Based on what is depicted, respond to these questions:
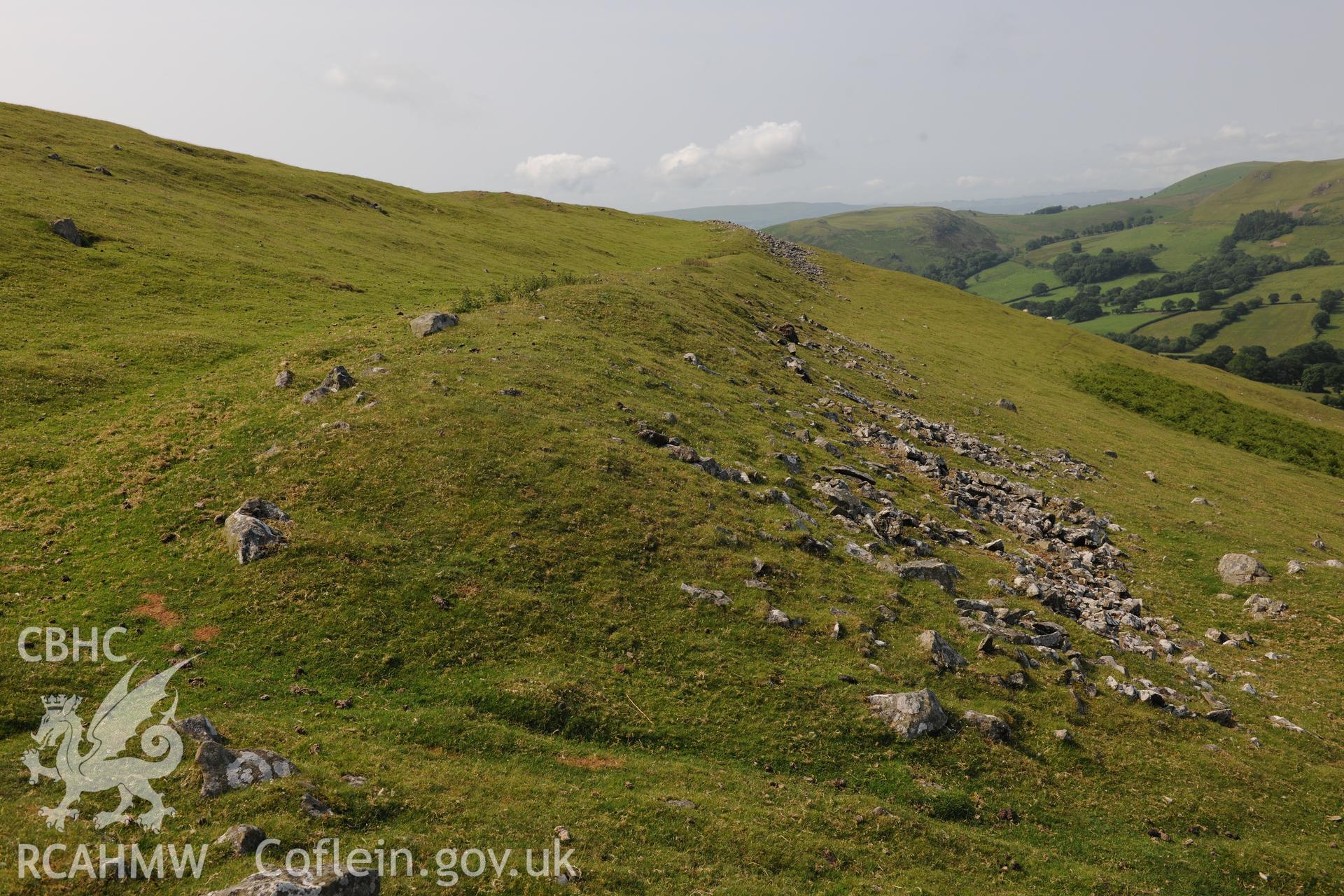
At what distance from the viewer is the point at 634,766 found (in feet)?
Result: 56.2

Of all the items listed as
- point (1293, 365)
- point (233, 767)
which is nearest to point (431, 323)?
point (233, 767)

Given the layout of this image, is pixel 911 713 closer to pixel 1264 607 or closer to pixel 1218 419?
pixel 1264 607

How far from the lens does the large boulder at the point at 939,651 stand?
72.0 ft

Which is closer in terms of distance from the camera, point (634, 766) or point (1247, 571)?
point (634, 766)

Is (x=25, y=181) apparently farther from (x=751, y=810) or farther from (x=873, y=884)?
(x=873, y=884)

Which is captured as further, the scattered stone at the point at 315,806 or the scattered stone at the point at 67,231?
the scattered stone at the point at 67,231

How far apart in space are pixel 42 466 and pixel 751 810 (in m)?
30.5

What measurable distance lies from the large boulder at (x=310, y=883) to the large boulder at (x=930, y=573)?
2202 centimetres

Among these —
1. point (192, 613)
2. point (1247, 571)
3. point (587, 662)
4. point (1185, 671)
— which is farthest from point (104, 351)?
point (1247, 571)

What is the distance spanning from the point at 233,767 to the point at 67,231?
2089 inches

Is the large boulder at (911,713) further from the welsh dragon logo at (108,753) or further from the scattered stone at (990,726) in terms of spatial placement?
the welsh dragon logo at (108,753)

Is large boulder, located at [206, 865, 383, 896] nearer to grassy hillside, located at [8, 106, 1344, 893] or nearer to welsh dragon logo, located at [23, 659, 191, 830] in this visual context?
grassy hillside, located at [8, 106, 1344, 893]

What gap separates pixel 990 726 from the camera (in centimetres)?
1956

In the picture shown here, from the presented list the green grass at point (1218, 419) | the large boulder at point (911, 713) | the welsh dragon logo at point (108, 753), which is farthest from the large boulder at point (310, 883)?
the green grass at point (1218, 419)
